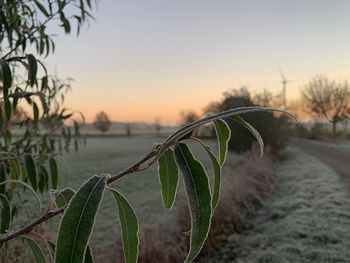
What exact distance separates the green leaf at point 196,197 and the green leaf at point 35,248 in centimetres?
39

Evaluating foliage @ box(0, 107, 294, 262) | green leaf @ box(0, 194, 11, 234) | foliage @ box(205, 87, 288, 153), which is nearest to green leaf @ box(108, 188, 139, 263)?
foliage @ box(0, 107, 294, 262)

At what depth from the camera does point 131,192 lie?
10711 millimetres

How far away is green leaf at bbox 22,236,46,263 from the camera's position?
0.94 metres

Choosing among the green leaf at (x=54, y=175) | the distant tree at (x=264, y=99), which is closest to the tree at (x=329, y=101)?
the distant tree at (x=264, y=99)

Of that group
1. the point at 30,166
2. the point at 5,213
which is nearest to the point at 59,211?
the point at 5,213

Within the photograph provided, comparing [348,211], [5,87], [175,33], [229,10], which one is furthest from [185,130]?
[229,10]

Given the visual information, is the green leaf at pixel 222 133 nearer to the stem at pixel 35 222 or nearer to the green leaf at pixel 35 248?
the stem at pixel 35 222

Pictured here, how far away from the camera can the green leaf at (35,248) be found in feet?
3.10

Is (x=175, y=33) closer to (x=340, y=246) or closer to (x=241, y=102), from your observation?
(x=340, y=246)

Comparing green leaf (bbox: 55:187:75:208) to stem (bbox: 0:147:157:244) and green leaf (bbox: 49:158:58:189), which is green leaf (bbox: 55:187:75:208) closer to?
stem (bbox: 0:147:157:244)

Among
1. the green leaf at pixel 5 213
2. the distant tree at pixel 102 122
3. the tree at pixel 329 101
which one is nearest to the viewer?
the green leaf at pixel 5 213

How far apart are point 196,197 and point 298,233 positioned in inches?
205

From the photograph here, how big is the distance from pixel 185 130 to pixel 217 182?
21cm

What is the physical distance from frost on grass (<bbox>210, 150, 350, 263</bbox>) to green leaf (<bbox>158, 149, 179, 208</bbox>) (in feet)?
13.0
